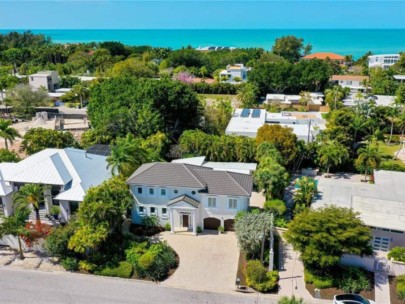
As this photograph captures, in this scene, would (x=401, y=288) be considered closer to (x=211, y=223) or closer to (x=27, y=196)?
(x=211, y=223)

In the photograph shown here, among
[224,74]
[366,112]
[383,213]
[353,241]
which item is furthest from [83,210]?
[224,74]

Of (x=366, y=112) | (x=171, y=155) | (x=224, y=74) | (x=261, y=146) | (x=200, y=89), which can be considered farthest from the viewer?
(x=224, y=74)

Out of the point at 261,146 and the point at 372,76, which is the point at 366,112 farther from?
the point at 372,76

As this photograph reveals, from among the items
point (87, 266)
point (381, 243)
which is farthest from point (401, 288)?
point (87, 266)

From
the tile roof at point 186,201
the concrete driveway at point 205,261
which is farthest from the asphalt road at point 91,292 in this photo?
the tile roof at point 186,201

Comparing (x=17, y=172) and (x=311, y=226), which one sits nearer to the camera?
(x=311, y=226)

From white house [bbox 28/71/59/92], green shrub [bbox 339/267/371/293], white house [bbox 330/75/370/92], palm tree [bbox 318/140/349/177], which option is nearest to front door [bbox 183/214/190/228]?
green shrub [bbox 339/267/371/293]

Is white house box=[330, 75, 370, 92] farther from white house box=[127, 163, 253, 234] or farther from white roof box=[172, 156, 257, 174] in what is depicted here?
white house box=[127, 163, 253, 234]
